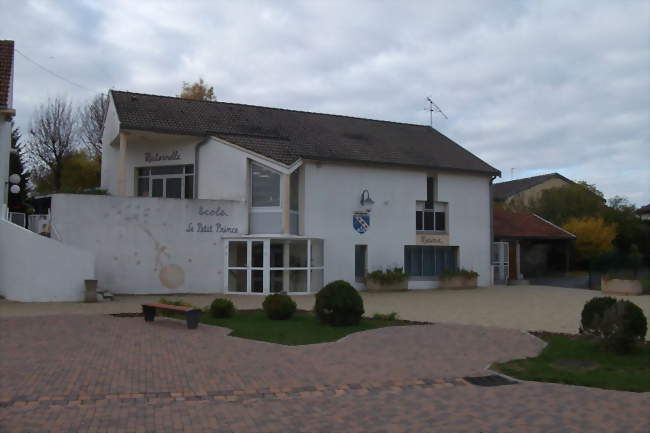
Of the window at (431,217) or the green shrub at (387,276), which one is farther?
the window at (431,217)

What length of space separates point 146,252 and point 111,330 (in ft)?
33.0

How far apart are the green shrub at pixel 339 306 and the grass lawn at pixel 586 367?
420cm

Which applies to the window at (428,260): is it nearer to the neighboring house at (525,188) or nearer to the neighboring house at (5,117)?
the neighboring house at (5,117)

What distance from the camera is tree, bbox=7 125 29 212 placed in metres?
30.7

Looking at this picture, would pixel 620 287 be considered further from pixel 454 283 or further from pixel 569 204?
pixel 569 204

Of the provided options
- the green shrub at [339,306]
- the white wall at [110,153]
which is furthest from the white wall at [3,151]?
the green shrub at [339,306]

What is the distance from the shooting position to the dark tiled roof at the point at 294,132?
25031mm

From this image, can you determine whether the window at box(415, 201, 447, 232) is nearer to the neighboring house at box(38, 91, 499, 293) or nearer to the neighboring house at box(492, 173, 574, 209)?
the neighboring house at box(38, 91, 499, 293)

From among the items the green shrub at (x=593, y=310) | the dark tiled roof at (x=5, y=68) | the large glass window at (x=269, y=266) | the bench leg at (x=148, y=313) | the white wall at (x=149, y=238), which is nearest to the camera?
the green shrub at (x=593, y=310)

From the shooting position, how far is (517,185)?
192 feet

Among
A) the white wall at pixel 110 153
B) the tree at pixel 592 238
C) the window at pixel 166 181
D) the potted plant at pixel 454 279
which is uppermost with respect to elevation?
the white wall at pixel 110 153

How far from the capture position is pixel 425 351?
35.1 ft

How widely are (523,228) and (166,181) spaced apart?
2005cm

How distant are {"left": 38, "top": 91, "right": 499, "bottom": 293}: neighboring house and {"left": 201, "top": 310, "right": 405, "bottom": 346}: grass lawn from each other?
25.2ft
